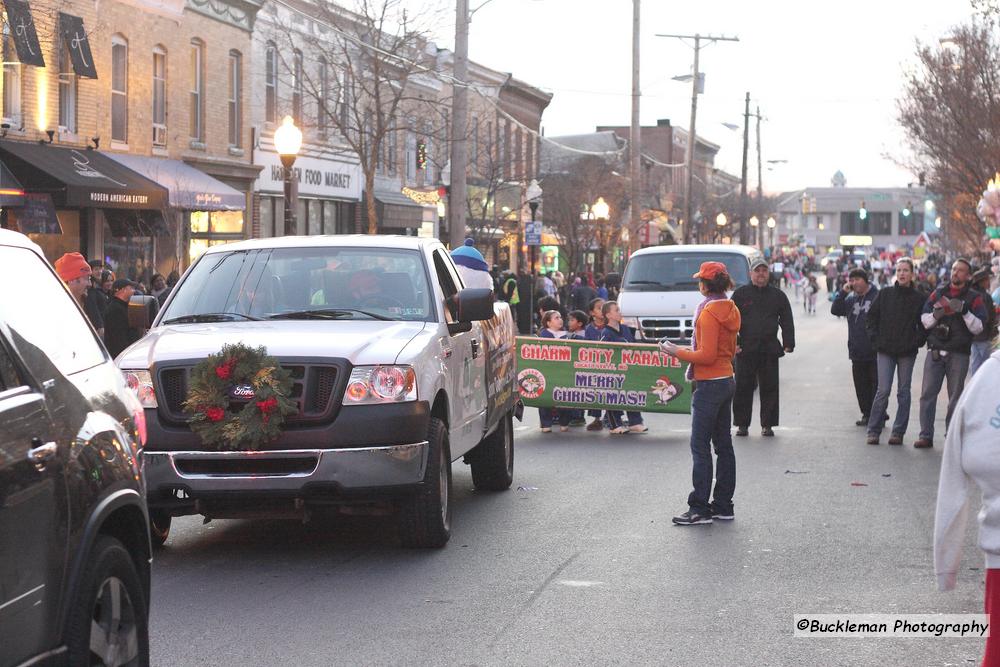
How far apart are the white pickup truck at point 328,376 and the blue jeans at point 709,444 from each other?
1620 millimetres

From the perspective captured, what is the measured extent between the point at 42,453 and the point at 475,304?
5.55 metres

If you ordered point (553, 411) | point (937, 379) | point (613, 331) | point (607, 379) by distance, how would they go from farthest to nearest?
point (613, 331), point (553, 411), point (607, 379), point (937, 379)

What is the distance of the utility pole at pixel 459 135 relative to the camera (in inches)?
1045

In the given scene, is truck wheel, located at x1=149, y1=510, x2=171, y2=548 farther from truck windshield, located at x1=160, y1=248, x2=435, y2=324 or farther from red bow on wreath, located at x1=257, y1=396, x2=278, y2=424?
truck windshield, located at x1=160, y1=248, x2=435, y2=324

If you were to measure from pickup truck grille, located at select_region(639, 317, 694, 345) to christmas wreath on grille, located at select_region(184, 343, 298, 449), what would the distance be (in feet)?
46.4

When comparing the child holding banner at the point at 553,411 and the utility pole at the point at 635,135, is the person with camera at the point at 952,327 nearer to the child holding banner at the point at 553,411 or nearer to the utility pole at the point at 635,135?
the child holding banner at the point at 553,411

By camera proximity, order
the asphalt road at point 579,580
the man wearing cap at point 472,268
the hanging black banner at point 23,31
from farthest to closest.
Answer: the hanging black banner at point 23,31
the man wearing cap at point 472,268
the asphalt road at point 579,580

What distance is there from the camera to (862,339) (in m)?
16.8

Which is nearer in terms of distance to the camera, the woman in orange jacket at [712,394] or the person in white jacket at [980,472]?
the person in white jacket at [980,472]

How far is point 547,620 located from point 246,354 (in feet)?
8.04

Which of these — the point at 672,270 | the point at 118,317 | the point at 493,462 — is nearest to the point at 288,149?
the point at 118,317

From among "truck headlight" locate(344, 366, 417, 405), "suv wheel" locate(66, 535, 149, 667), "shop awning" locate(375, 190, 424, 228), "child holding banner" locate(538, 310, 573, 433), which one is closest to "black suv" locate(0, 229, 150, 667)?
"suv wheel" locate(66, 535, 149, 667)

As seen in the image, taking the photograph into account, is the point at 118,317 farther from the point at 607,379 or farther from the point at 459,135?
the point at 459,135

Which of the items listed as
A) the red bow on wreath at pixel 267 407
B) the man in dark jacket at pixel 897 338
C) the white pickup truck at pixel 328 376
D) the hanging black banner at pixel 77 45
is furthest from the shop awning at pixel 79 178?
the red bow on wreath at pixel 267 407
